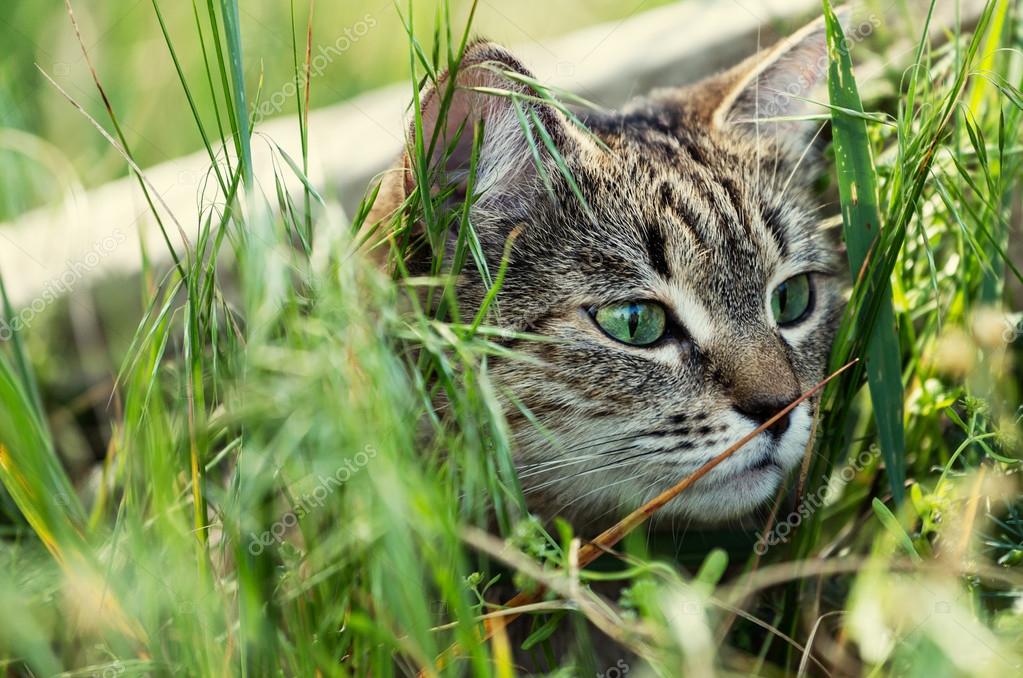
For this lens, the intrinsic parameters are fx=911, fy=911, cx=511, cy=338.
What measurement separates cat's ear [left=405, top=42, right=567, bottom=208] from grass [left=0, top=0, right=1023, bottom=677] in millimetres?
80

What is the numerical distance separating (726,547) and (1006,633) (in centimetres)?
58

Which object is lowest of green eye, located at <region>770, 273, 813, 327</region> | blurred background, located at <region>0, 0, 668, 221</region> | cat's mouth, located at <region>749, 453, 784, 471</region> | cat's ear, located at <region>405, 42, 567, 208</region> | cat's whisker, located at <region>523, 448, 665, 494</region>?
cat's mouth, located at <region>749, 453, 784, 471</region>

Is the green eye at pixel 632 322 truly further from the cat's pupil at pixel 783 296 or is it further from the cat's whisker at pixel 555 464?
the cat's pupil at pixel 783 296

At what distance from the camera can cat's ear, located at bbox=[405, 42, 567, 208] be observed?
159cm

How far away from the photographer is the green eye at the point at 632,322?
5.91ft

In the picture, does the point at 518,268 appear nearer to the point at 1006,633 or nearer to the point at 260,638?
the point at 260,638

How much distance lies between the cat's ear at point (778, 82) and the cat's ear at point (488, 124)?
0.53 m

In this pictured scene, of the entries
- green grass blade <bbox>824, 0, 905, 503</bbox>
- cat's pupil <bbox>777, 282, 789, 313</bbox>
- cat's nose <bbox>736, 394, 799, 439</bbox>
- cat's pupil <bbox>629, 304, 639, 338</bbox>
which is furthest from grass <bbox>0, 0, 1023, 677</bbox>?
cat's pupil <bbox>629, 304, 639, 338</bbox>

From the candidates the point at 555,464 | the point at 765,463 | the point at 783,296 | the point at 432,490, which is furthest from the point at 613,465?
the point at 783,296

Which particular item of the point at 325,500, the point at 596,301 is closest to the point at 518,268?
the point at 596,301

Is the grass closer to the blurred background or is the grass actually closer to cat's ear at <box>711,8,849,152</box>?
cat's ear at <box>711,8,849,152</box>

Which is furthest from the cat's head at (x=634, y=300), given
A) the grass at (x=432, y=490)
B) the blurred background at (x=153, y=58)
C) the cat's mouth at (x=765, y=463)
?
the blurred background at (x=153, y=58)

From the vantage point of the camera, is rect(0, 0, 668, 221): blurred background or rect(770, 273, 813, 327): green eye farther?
rect(0, 0, 668, 221): blurred background

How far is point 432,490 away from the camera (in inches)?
47.9
